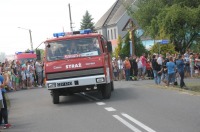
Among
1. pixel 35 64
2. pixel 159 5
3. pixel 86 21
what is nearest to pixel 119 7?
pixel 86 21

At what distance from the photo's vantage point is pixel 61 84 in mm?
15469

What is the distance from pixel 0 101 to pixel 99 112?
2994 millimetres

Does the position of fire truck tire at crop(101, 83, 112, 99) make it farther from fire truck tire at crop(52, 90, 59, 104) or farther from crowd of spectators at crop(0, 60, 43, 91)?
crowd of spectators at crop(0, 60, 43, 91)

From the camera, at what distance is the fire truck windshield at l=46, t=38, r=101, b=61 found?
628 inches

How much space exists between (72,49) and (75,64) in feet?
2.81

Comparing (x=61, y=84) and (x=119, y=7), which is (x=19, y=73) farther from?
(x=119, y=7)

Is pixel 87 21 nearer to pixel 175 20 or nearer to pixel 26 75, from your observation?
pixel 175 20

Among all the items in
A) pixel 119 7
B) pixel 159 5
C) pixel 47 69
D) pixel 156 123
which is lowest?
pixel 156 123

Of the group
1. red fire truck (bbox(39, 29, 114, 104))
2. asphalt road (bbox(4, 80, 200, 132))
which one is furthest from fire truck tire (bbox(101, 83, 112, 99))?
asphalt road (bbox(4, 80, 200, 132))

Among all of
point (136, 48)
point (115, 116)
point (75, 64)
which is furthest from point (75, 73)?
point (136, 48)

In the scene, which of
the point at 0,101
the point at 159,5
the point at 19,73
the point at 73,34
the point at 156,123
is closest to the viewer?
the point at 156,123

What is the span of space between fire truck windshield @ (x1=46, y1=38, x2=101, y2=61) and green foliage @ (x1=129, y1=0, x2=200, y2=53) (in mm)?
27501

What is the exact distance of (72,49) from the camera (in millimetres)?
16109

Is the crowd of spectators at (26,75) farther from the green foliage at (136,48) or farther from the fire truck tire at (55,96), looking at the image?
the green foliage at (136,48)
